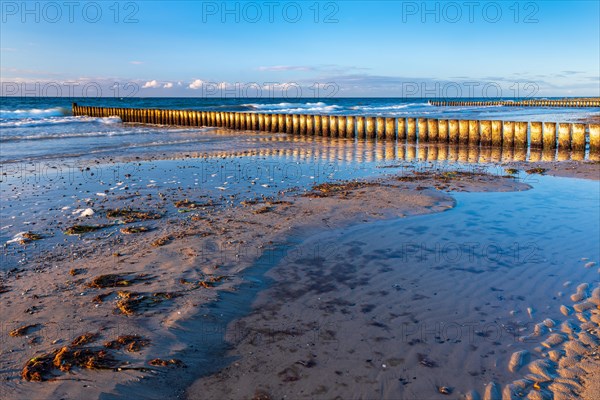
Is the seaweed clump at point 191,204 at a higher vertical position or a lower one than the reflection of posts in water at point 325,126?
lower

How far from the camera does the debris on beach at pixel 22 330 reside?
401 cm

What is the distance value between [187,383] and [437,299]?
2.63 m

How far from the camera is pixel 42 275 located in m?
5.36

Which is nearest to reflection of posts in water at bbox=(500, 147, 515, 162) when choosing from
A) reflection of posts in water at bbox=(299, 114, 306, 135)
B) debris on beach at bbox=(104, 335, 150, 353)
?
reflection of posts in water at bbox=(299, 114, 306, 135)

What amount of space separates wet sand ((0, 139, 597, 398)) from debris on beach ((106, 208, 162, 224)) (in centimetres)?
15

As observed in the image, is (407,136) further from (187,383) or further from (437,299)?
(187,383)

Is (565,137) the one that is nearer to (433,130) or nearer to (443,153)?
(443,153)

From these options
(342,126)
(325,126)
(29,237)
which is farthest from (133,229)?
(325,126)

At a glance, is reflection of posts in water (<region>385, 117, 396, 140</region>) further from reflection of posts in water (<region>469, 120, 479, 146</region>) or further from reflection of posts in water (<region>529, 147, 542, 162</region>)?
reflection of posts in water (<region>529, 147, 542, 162</region>)

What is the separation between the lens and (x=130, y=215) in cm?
793

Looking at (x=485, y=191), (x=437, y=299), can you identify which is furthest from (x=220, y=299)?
(x=485, y=191)

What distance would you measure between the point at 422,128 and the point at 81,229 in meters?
16.7

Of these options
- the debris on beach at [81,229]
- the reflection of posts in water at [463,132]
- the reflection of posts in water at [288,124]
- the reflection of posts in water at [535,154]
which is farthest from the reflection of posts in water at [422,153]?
the debris on beach at [81,229]

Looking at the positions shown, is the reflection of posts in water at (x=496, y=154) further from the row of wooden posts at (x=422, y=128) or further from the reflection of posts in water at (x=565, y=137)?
the reflection of posts in water at (x=565, y=137)
